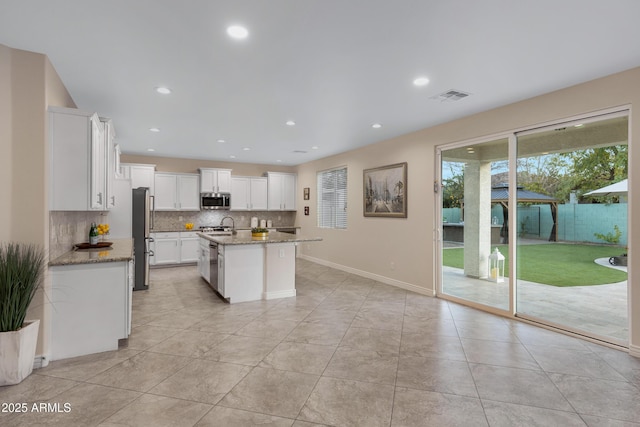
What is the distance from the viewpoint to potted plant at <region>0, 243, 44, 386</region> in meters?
2.50

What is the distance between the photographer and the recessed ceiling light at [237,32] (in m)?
2.42

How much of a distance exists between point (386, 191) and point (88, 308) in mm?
4684

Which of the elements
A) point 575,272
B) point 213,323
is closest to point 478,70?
point 575,272

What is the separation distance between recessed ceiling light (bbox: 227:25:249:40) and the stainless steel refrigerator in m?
3.93

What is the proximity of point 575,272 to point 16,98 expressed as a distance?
A: 5.75 meters

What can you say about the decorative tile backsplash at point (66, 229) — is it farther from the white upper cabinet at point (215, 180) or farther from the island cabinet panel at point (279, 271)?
the white upper cabinet at point (215, 180)

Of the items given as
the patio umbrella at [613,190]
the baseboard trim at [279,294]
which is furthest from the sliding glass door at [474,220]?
the baseboard trim at [279,294]

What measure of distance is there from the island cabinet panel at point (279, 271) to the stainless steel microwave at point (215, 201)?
3680 millimetres

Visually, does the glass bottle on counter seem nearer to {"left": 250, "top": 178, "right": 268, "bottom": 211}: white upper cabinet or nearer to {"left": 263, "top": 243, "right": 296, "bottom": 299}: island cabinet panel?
{"left": 263, "top": 243, "right": 296, "bottom": 299}: island cabinet panel

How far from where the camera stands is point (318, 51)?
2775 mm

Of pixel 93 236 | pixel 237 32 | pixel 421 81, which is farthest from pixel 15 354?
pixel 421 81

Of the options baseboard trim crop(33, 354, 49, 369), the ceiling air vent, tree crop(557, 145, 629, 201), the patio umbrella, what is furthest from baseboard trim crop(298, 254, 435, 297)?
baseboard trim crop(33, 354, 49, 369)

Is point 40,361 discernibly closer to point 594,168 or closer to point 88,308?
point 88,308

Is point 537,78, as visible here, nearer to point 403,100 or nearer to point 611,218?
point 403,100
